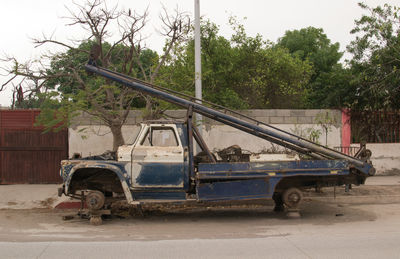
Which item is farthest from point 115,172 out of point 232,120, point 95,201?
point 232,120

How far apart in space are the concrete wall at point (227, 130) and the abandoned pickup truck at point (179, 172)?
A: 4125 millimetres

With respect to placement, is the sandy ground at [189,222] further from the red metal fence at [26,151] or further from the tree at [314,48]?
the tree at [314,48]

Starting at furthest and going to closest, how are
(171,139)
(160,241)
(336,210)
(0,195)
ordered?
(0,195) → (336,210) → (171,139) → (160,241)

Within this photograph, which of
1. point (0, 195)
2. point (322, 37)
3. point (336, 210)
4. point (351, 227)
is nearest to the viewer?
point (351, 227)

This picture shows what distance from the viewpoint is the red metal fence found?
12.0 meters

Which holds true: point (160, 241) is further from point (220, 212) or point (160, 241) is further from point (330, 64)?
point (330, 64)

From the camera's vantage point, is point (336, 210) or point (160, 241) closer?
point (160, 241)

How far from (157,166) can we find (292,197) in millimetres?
2910

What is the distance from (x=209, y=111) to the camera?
805 cm

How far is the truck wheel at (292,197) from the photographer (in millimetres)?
8031

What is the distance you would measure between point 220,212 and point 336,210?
2738 millimetres

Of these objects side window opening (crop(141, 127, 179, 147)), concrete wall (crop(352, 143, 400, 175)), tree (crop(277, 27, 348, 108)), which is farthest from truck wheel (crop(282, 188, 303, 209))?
tree (crop(277, 27, 348, 108))

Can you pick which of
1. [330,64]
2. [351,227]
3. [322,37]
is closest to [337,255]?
[351,227]

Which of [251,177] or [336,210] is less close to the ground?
[251,177]
